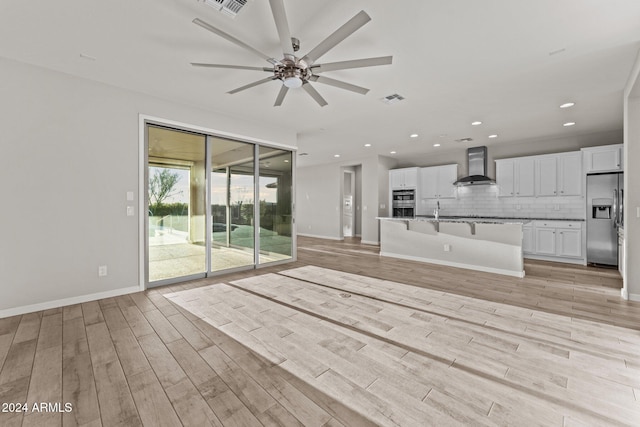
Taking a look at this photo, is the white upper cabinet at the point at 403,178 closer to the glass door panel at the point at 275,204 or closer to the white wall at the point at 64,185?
the glass door panel at the point at 275,204

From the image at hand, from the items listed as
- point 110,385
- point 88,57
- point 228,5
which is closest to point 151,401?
point 110,385

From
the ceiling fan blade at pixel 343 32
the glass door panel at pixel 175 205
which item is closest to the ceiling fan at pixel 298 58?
the ceiling fan blade at pixel 343 32

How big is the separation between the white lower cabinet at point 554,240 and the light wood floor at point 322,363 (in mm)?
2751

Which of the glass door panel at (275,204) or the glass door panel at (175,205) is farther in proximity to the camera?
the glass door panel at (275,204)

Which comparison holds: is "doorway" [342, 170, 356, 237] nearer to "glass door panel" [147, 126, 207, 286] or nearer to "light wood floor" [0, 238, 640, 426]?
"glass door panel" [147, 126, 207, 286]

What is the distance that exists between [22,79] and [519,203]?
9.26 metres

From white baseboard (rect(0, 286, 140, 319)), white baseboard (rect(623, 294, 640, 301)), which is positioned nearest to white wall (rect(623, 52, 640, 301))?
white baseboard (rect(623, 294, 640, 301))

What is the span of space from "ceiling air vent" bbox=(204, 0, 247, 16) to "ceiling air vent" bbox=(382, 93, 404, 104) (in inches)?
98.7

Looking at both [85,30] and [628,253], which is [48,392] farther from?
[628,253]

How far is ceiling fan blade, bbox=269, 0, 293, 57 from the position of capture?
6.34 ft

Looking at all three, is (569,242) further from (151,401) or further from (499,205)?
(151,401)

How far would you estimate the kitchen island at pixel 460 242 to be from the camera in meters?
4.93

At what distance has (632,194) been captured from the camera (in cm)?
353

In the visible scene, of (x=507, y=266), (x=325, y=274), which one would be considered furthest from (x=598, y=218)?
(x=325, y=274)
